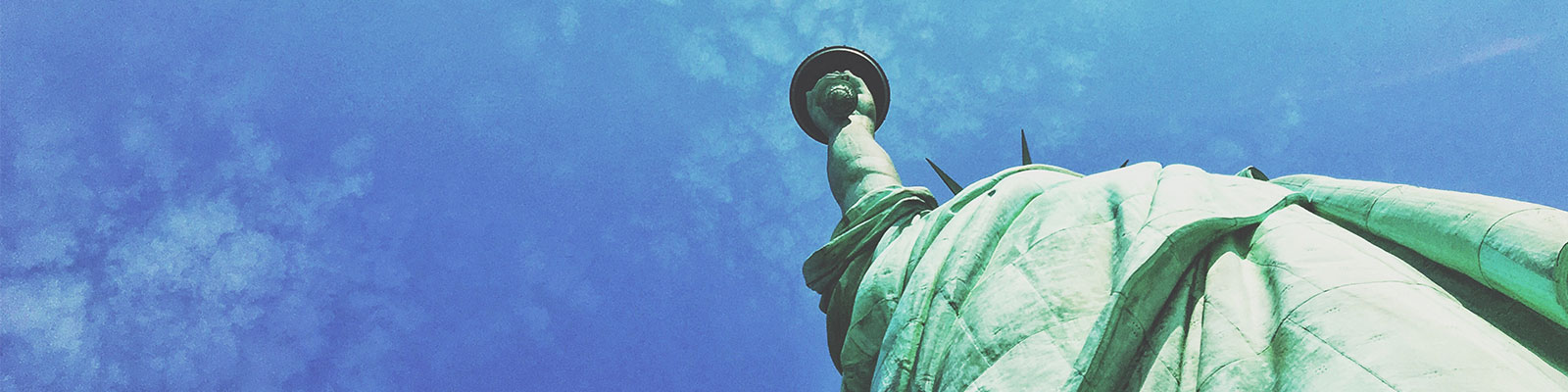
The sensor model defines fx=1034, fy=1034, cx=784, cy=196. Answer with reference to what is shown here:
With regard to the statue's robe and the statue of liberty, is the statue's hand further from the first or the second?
the statue's robe

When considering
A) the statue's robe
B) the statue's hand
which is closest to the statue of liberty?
the statue's robe

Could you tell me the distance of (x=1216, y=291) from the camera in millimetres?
3674

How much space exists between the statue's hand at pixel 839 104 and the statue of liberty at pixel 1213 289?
156 inches

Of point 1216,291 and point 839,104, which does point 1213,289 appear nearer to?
point 1216,291

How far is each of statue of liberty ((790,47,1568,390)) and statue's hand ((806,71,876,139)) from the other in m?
3.97

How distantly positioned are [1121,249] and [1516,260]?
1506 millimetres

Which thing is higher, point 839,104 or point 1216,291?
point 839,104

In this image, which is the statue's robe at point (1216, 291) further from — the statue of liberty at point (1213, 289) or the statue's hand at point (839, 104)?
the statue's hand at point (839, 104)

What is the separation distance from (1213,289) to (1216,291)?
28mm

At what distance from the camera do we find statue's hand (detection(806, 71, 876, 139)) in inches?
393

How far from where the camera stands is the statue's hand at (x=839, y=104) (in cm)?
999

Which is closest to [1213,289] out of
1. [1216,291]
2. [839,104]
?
[1216,291]

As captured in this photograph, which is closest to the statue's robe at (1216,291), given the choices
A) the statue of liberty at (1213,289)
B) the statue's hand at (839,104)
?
the statue of liberty at (1213,289)

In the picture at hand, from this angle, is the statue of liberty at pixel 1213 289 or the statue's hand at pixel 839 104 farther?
the statue's hand at pixel 839 104
